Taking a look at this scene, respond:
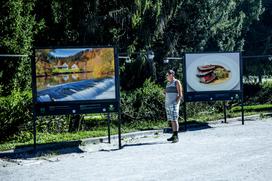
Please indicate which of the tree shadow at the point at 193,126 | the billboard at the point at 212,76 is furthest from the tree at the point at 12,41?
the billboard at the point at 212,76

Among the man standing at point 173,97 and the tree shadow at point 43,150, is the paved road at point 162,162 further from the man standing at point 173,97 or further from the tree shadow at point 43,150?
the man standing at point 173,97

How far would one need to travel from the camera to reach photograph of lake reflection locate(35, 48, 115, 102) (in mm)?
11766

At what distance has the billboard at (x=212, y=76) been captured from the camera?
1628 cm

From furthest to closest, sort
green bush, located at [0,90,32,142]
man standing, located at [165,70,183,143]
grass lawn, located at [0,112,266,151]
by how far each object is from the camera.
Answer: green bush, located at [0,90,32,142]
man standing, located at [165,70,183,143]
grass lawn, located at [0,112,266,151]

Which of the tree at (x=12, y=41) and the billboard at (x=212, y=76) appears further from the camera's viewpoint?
the billboard at (x=212, y=76)

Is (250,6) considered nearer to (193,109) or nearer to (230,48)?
(230,48)

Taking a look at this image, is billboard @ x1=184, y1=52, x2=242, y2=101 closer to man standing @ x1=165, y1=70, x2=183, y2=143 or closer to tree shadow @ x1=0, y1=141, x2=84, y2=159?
man standing @ x1=165, y1=70, x2=183, y2=143

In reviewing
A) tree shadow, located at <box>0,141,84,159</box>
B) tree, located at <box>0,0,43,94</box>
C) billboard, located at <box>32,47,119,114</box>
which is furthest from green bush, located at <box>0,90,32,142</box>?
tree, located at <box>0,0,43,94</box>

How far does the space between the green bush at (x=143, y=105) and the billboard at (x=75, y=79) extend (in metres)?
4.76

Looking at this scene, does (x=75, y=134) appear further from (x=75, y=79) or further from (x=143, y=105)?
(x=143, y=105)

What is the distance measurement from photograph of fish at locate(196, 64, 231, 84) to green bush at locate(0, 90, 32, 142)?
5952 millimetres

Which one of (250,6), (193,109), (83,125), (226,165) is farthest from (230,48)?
(226,165)

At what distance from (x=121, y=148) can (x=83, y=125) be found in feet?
15.0

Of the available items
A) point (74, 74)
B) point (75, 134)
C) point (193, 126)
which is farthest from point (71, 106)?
point (193, 126)
